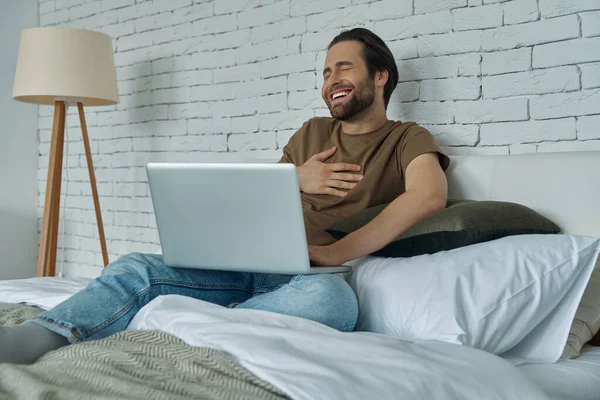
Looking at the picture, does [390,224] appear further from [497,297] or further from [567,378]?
[567,378]

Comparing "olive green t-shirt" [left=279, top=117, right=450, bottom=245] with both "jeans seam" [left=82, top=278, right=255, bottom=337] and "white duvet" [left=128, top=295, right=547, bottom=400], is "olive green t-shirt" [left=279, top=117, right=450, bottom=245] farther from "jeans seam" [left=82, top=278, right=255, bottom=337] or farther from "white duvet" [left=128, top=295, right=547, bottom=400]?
"white duvet" [left=128, top=295, right=547, bottom=400]

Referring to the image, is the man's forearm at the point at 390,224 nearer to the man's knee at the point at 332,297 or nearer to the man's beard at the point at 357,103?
the man's knee at the point at 332,297

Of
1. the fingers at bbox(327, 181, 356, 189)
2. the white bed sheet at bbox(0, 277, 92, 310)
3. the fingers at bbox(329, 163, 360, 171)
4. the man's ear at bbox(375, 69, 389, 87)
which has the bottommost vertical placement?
the white bed sheet at bbox(0, 277, 92, 310)

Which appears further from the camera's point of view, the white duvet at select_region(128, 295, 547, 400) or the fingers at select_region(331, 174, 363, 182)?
the fingers at select_region(331, 174, 363, 182)

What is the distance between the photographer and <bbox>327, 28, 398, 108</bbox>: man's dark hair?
101 inches

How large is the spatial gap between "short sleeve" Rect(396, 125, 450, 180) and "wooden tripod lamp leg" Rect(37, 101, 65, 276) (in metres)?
1.93

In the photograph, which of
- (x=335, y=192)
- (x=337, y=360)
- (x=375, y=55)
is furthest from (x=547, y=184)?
(x=337, y=360)

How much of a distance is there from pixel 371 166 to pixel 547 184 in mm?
555

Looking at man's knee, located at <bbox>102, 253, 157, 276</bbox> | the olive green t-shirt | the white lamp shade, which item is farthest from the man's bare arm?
the white lamp shade

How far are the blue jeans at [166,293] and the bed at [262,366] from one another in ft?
0.26

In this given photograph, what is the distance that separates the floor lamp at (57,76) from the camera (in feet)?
11.3

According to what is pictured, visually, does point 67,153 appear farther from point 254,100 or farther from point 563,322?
point 563,322

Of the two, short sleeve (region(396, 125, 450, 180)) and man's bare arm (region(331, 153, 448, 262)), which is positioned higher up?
short sleeve (region(396, 125, 450, 180))

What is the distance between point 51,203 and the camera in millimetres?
3574
